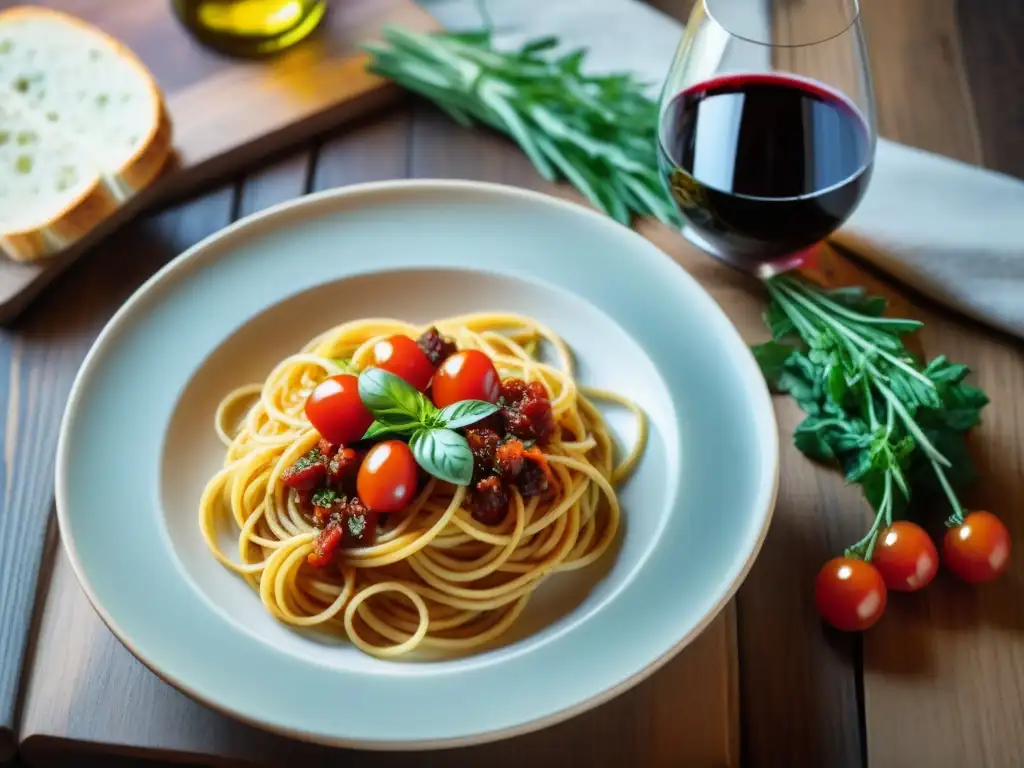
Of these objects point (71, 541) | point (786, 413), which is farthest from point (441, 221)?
point (71, 541)

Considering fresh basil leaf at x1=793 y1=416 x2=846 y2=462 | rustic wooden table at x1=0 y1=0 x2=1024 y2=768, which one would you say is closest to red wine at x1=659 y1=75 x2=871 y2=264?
rustic wooden table at x1=0 y1=0 x2=1024 y2=768

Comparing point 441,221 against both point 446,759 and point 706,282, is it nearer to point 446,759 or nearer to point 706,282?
point 706,282

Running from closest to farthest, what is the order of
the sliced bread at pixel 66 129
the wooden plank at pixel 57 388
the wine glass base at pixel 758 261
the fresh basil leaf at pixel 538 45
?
1. the wooden plank at pixel 57 388
2. the wine glass base at pixel 758 261
3. the sliced bread at pixel 66 129
4. the fresh basil leaf at pixel 538 45

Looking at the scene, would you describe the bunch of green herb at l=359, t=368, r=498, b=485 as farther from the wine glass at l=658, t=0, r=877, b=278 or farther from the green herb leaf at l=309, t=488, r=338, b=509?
the wine glass at l=658, t=0, r=877, b=278

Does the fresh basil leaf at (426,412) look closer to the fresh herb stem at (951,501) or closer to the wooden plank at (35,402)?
the wooden plank at (35,402)

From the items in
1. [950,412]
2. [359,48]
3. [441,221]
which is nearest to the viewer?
[950,412]

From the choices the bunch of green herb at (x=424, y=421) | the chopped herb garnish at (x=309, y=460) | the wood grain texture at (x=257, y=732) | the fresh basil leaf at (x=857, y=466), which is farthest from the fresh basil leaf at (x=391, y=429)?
the fresh basil leaf at (x=857, y=466)
